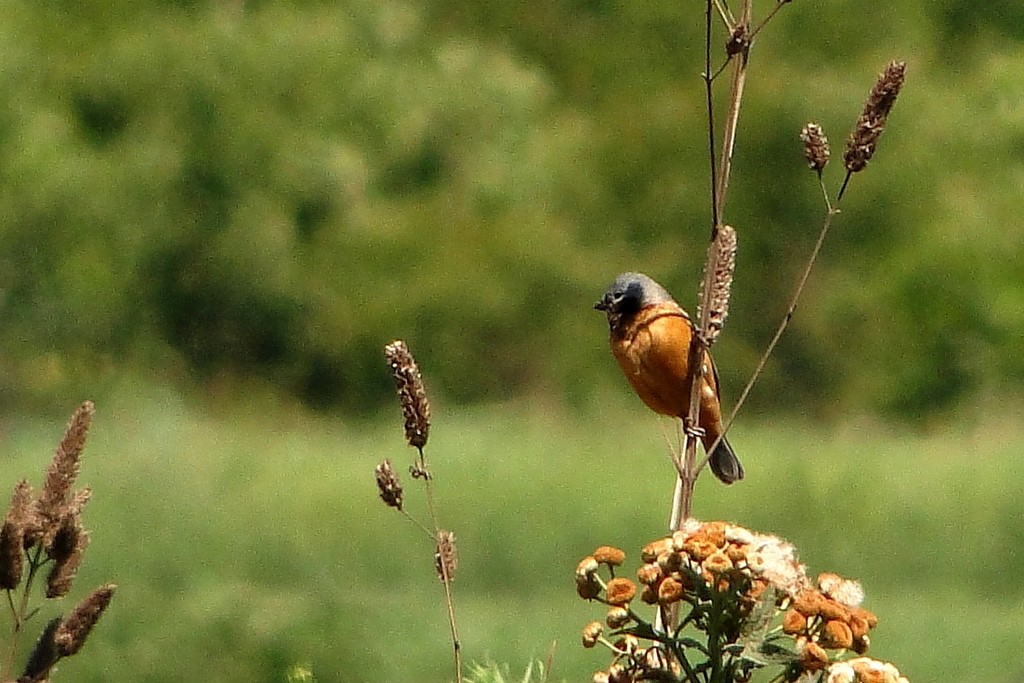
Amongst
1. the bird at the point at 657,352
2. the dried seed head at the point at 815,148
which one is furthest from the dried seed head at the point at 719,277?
the bird at the point at 657,352

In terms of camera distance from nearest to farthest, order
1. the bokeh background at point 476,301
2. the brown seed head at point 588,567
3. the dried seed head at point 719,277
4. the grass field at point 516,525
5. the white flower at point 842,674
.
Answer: the white flower at point 842,674, the brown seed head at point 588,567, the dried seed head at point 719,277, the grass field at point 516,525, the bokeh background at point 476,301

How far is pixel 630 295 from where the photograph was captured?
3.79 metres

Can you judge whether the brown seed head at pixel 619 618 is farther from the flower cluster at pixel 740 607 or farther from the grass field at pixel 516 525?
the grass field at pixel 516 525

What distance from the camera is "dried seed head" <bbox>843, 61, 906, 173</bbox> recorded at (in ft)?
6.85

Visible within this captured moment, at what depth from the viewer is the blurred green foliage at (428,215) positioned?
16328 mm

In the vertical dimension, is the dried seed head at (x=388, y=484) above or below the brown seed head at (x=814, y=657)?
above

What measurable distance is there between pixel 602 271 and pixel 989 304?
353 centimetres

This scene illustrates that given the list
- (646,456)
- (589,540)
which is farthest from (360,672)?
(646,456)

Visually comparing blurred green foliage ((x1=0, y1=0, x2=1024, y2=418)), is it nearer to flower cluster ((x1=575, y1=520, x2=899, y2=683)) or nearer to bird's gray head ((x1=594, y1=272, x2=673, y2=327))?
bird's gray head ((x1=594, y1=272, x2=673, y2=327))

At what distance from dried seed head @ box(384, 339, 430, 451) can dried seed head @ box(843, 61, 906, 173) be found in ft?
1.53

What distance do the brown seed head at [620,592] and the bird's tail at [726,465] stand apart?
1559 mm

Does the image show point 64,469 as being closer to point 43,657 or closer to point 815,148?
point 43,657

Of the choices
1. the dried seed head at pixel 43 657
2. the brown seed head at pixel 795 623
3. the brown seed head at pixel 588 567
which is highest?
the brown seed head at pixel 588 567

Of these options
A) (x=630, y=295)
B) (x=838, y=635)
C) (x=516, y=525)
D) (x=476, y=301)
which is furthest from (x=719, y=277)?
(x=476, y=301)
